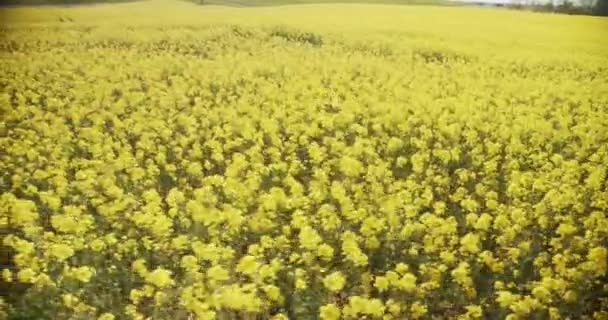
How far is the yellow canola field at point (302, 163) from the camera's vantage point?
2547mm

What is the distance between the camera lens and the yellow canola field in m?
2.55

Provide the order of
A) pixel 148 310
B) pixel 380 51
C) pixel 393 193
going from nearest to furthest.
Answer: pixel 148 310
pixel 393 193
pixel 380 51

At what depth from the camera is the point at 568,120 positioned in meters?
2.68

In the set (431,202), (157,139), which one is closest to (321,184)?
(431,202)

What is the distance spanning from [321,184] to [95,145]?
2.87ft

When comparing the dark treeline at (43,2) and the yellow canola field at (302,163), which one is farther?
the dark treeline at (43,2)

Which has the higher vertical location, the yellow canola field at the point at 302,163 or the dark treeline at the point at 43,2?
the dark treeline at the point at 43,2

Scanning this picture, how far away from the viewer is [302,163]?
2.88m

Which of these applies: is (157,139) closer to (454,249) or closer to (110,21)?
(110,21)

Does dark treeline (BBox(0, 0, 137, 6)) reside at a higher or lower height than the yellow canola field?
higher

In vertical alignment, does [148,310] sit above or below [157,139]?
below

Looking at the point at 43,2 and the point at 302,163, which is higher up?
the point at 43,2

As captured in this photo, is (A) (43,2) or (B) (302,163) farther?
(A) (43,2)

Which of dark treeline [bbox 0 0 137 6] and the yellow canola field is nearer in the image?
the yellow canola field
